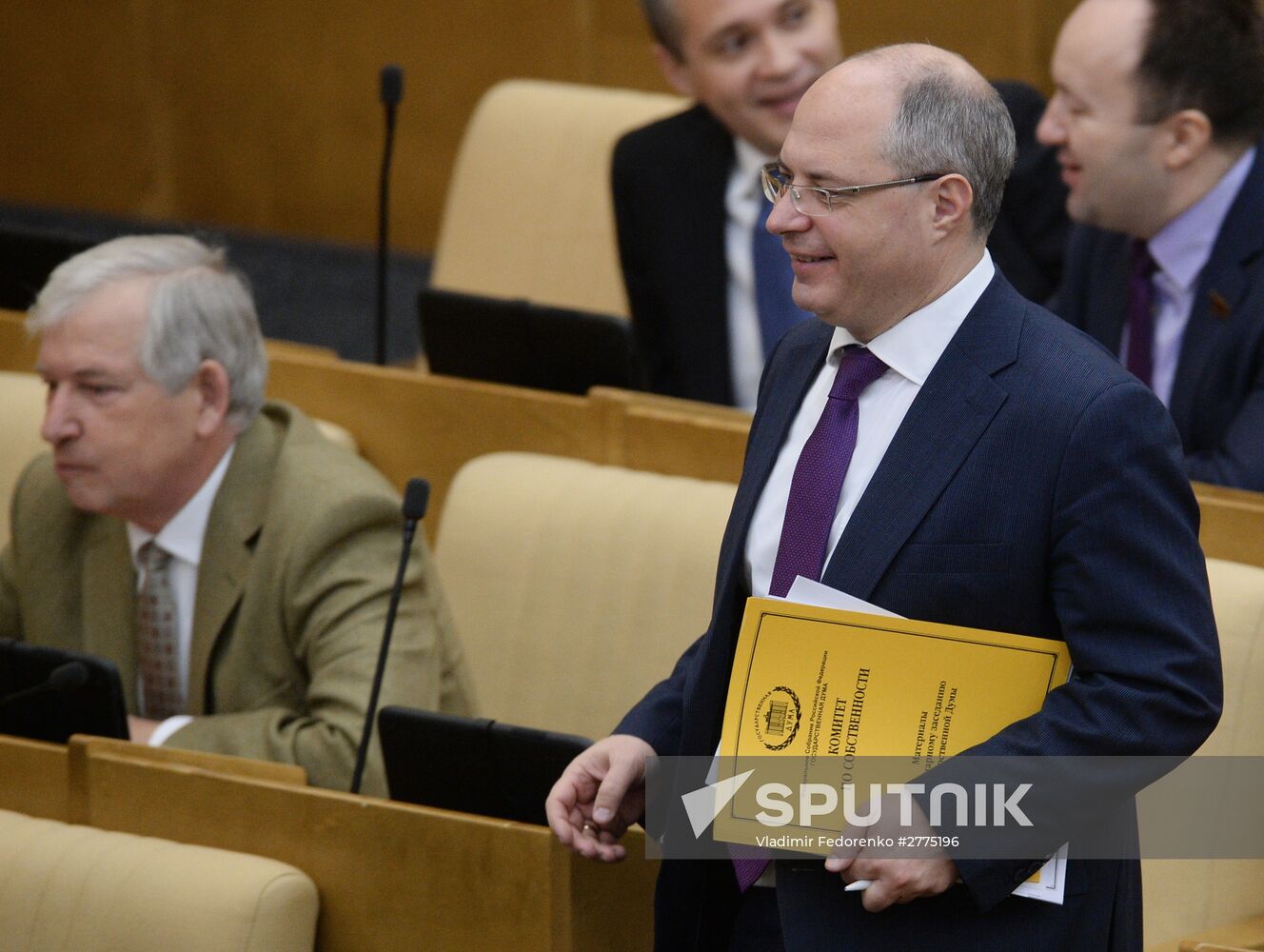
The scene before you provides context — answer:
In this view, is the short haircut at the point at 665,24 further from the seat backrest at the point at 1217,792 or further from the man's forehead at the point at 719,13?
the seat backrest at the point at 1217,792

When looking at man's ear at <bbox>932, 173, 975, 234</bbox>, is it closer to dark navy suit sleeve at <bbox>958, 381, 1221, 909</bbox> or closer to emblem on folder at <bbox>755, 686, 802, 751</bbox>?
dark navy suit sleeve at <bbox>958, 381, 1221, 909</bbox>

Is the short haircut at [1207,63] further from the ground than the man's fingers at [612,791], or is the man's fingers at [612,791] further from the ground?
the short haircut at [1207,63]

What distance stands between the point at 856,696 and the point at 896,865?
14 centimetres

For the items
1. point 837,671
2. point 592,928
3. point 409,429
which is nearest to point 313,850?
point 592,928

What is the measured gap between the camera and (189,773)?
185cm

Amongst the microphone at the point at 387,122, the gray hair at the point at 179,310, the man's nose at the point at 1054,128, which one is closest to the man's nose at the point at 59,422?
the gray hair at the point at 179,310

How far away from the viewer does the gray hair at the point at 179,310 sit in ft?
7.57

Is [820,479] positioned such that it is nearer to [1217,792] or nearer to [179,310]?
[1217,792]

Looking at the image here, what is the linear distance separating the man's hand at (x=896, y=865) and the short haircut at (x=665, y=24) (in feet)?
6.46

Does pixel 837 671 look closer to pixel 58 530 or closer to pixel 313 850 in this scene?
pixel 313 850

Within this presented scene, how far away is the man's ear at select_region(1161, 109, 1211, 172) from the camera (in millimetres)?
2627

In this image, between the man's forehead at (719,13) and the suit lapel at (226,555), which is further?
the man's forehead at (719,13)

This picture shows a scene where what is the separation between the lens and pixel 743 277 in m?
3.09

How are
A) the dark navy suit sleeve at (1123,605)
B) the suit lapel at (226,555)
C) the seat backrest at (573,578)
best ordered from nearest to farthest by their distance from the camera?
the dark navy suit sleeve at (1123,605)
the suit lapel at (226,555)
the seat backrest at (573,578)
